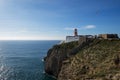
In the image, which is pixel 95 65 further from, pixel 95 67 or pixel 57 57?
pixel 57 57

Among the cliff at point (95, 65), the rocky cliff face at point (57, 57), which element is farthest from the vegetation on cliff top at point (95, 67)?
the rocky cliff face at point (57, 57)

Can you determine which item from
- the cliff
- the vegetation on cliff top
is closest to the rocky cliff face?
the cliff

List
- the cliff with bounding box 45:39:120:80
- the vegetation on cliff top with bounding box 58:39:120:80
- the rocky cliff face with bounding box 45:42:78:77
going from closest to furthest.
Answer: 1. the vegetation on cliff top with bounding box 58:39:120:80
2. the cliff with bounding box 45:39:120:80
3. the rocky cliff face with bounding box 45:42:78:77

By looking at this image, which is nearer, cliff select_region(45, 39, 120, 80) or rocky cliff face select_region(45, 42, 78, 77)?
cliff select_region(45, 39, 120, 80)

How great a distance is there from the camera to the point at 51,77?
3543 inches

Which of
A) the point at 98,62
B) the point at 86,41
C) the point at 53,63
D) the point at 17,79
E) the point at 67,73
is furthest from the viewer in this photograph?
the point at 53,63

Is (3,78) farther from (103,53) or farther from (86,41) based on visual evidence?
(103,53)

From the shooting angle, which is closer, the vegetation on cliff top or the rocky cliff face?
the vegetation on cliff top

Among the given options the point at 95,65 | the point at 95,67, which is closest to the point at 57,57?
the point at 95,65

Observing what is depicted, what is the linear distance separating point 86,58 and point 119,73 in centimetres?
2028

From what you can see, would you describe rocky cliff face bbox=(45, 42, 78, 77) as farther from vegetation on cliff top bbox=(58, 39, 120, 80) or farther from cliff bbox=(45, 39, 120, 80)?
vegetation on cliff top bbox=(58, 39, 120, 80)

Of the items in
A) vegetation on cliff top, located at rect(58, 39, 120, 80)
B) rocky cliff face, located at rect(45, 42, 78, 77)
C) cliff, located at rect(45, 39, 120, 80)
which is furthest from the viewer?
rocky cliff face, located at rect(45, 42, 78, 77)

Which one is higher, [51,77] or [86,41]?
[86,41]

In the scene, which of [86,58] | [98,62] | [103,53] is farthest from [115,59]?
[86,58]
